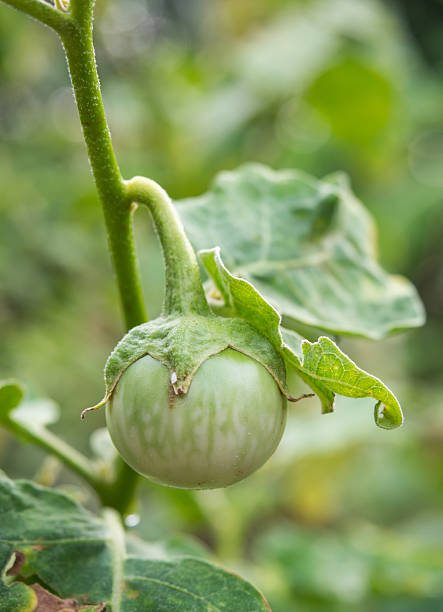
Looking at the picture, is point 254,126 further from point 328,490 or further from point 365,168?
point 328,490

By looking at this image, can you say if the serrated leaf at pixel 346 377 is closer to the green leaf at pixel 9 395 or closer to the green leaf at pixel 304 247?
the green leaf at pixel 304 247

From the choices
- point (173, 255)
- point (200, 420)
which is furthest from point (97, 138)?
point (200, 420)

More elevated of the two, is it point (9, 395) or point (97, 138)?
point (97, 138)

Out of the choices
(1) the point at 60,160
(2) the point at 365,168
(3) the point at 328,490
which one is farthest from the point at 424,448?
(1) the point at 60,160

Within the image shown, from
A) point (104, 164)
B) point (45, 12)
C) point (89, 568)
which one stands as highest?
point (45, 12)

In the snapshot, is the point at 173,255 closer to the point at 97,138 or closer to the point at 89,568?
the point at 97,138

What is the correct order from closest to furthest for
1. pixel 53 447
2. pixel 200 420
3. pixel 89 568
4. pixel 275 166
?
1. pixel 200 420
2. pixel 89 568
3. pixel 53 447
4. pixel 275 166

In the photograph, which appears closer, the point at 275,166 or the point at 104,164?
the point at 104,164
